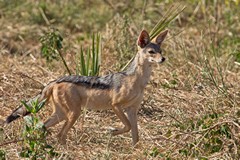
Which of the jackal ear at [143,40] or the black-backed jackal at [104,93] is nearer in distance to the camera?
the black-backed jackal at [104,93]

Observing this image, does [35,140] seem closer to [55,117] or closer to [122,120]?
[55,117]

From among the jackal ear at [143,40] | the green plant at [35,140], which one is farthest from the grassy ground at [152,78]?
the jackal ear at [143,40]

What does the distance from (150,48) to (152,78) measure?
2.70 m

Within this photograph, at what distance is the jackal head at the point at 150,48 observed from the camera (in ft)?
29.5

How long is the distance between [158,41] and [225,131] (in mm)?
1808

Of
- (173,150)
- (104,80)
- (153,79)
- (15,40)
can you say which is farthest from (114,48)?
(173,150)

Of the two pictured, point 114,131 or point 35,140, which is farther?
point 114,131

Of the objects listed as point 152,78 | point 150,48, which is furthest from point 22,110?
point 152,78

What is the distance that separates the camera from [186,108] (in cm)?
998

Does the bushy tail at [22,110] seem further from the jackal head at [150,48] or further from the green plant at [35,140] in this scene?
the jackal head at [150,48]

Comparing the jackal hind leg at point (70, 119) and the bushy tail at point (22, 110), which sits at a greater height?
the bushy tail at point (22, 110)

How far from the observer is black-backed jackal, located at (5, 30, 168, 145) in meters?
8.67

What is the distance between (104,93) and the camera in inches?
350

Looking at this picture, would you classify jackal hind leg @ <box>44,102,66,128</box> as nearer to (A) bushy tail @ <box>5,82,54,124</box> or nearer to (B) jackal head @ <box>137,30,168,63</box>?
(A) bushy tail @ <box>5,82,54,124</box>
